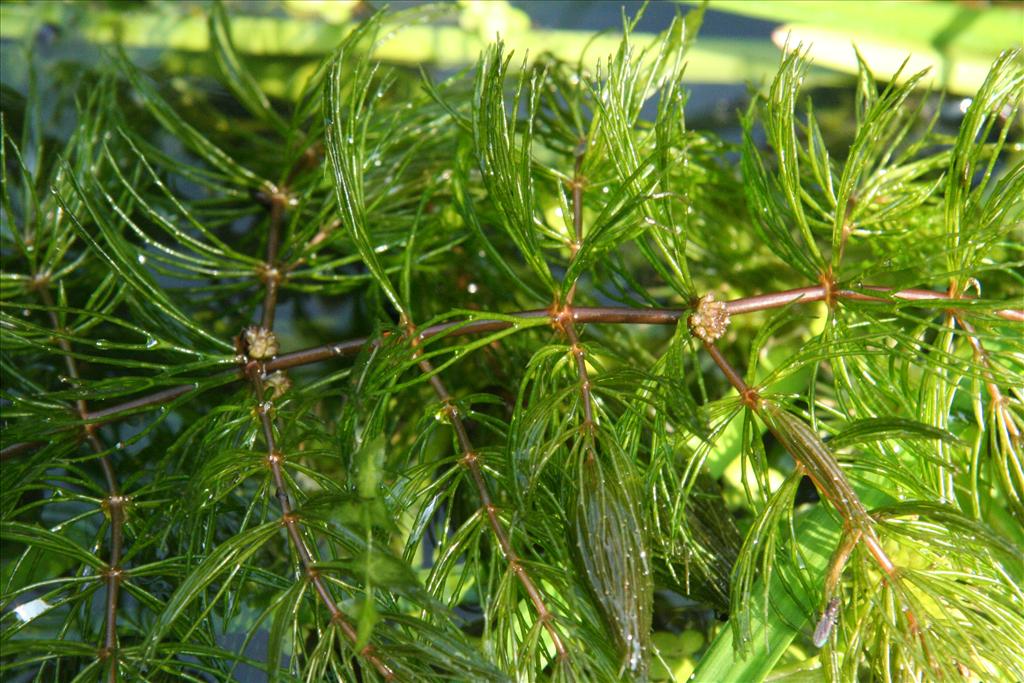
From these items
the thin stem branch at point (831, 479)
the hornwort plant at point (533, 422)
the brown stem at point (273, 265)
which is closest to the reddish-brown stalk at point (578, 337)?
the hornwort plant at point (533, 422)

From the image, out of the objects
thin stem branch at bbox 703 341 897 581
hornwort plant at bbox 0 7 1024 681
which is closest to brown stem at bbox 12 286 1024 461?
hornwort plant at bbox 0 7 1024 681

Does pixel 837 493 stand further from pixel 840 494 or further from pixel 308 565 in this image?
pixel 308 565

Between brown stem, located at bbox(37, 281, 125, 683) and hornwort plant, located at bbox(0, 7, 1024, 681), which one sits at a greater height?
hornwort plant, located at bbox(0, 7, 1024, 681)

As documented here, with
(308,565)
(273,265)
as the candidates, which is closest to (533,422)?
(308,565)

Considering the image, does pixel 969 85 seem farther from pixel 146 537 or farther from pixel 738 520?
pixel 146 537

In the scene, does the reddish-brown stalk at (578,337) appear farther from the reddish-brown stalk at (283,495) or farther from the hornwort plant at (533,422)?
the reddish-brown stalk at (283,495)

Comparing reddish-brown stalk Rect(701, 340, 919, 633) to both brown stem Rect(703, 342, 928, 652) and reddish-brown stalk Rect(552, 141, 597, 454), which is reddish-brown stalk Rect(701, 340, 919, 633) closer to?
brown stem Rect(703, 342, 928, 652)

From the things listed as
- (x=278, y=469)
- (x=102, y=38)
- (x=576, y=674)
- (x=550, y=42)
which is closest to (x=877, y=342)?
(x=576, y=674)
